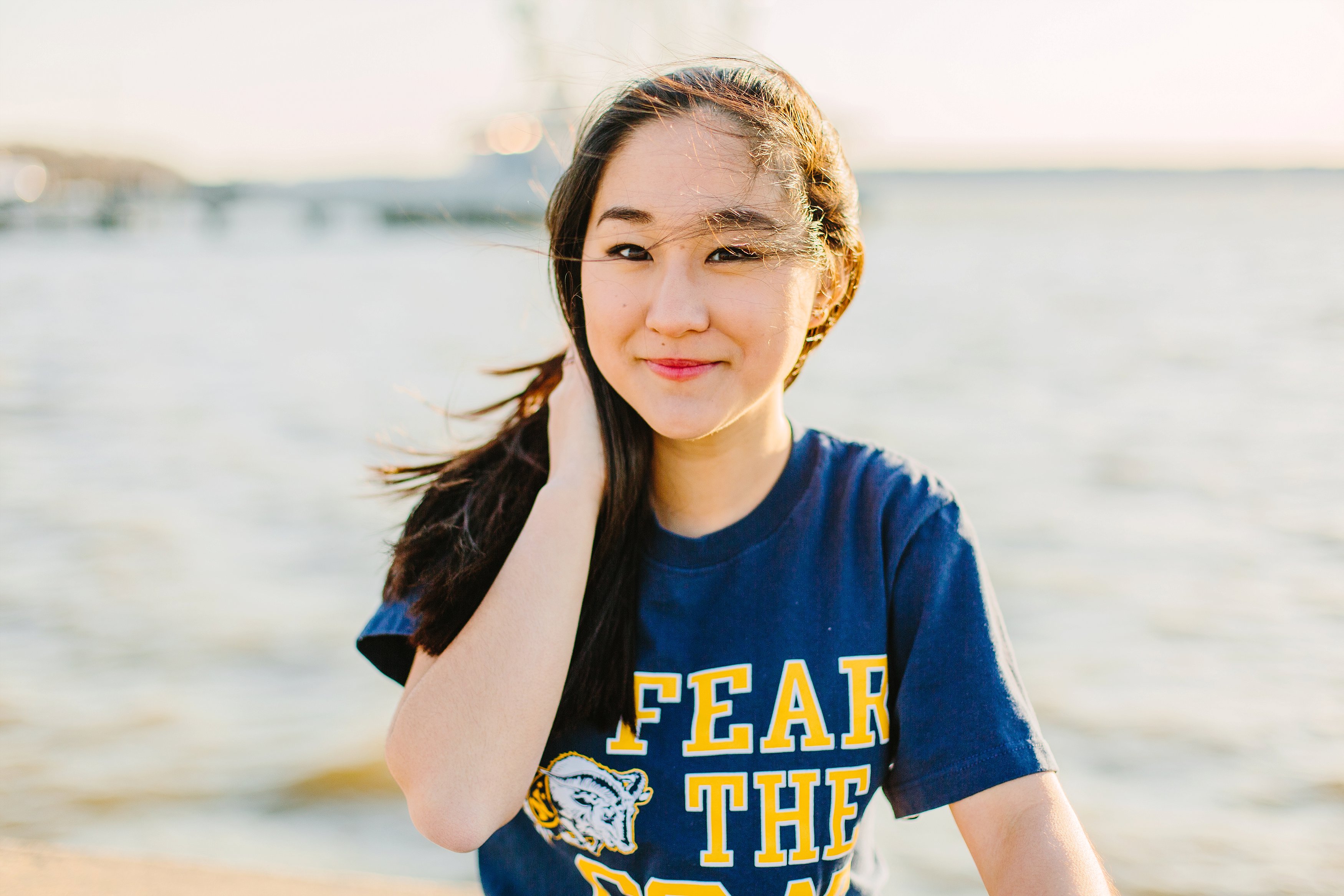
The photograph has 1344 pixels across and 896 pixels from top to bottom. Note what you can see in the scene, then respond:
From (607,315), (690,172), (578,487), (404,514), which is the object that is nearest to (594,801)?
(578,487)

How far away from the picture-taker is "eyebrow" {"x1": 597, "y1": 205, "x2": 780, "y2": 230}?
1465 mm

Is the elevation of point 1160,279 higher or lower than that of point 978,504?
higher

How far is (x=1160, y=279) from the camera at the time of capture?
25.8 meters

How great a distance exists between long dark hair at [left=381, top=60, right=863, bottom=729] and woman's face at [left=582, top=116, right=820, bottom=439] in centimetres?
4

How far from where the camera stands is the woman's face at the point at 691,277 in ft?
4.83

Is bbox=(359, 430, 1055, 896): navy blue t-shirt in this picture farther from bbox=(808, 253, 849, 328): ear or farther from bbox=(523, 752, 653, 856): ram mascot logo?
bbox=(808, 253, 849, 328): ear

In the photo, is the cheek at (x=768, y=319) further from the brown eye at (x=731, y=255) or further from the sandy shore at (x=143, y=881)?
the sandy shore at (x=143, y=881)

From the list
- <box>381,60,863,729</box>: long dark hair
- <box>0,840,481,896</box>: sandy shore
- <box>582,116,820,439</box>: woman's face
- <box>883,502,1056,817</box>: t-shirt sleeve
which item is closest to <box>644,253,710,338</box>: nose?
<box>582,116,820,439</box>: woman's face

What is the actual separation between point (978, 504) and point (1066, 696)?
2917mm

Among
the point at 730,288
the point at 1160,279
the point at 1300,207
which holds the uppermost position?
the point at 1300,207

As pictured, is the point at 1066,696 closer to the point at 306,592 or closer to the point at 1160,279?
the point at 306,592

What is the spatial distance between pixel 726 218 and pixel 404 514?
5.22 meters

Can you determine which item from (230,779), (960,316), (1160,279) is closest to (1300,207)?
(1160,279)

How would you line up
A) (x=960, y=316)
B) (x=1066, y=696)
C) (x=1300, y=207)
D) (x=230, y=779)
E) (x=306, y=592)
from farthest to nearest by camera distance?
(x=1300, y=207) → (x=960, y=316) → (x=306, y=592) → (x=1066, y=696) → (x=230, y=779)
